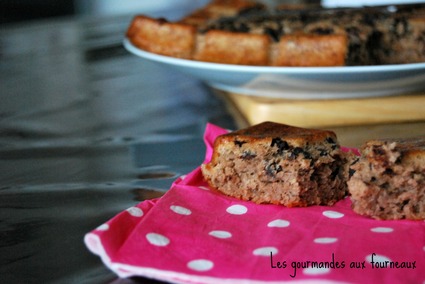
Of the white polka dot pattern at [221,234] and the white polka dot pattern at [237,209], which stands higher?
the white polka dot pattern at [221,234]

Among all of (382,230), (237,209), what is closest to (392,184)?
(382,230)

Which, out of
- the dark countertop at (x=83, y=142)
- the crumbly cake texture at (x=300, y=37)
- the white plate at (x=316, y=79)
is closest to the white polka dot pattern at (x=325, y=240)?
the dark countertop at (x=83, y=142)

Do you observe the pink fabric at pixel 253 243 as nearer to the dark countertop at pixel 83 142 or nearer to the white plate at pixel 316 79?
the dark countertop at pixel 83 142

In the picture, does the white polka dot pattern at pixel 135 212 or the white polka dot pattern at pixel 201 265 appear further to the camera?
the white polka dot pattern at pixel 135 212

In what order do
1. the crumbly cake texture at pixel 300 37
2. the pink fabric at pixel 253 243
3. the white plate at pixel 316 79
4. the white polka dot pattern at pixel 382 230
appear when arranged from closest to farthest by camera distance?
the pink fabric at pixel 253 243 < the white polka dot pattern at pixel 382 230 < the white plate at pixel 316 79 < the crumbly cake texture at pixel 300 37

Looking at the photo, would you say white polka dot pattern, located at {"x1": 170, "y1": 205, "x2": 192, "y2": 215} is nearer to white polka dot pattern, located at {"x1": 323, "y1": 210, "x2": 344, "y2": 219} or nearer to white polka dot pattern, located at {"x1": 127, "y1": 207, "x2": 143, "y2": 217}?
white polka dot pattern, located at {"x1": 127, "y1": 207, "x2": 143, "y2": 217}

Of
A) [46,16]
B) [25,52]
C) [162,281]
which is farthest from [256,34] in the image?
[46,16]
